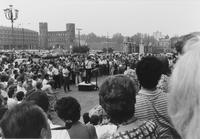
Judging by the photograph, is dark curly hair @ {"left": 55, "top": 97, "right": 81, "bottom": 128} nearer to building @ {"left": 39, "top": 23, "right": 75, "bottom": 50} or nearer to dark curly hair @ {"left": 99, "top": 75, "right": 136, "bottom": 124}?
dark curly hair @ {"left": 99, "top": 75, "right": 136, "bottom": 124}

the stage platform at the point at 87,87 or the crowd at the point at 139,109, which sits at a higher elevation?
the crowd at the point at 139,109

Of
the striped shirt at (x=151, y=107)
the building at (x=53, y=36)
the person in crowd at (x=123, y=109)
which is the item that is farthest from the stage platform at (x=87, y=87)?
the building at (x=53, y=36)

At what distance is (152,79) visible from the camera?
320 centimetres

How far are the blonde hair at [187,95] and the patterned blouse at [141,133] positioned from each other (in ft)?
2.34

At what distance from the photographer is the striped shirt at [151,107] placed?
3000mm

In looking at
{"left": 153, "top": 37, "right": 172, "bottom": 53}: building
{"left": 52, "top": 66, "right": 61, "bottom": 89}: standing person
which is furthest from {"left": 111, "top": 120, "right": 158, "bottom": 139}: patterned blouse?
{"left": 153, "top": 37, "right": 172, "bottom": 53}: building

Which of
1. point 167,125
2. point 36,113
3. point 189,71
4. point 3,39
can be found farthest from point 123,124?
point 3,39

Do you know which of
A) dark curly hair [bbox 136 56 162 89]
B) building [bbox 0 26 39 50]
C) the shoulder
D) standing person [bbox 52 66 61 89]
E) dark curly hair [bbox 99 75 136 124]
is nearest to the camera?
dark curly hair [bbox 99 75 136 124]

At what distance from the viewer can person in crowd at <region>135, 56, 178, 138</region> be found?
9.81ft

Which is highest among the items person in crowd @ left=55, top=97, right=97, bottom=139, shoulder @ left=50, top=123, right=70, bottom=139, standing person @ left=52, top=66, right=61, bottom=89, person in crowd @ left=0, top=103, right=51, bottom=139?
person in crowd @ left=0, top=103, right=51, bottom=139

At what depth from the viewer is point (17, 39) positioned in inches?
6191

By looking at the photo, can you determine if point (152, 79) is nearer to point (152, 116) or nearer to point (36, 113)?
point (152, 116)

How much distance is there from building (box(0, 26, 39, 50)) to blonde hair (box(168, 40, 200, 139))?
422 ft

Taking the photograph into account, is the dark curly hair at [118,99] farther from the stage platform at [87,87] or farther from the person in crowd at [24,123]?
the stage platform at [87,87]
